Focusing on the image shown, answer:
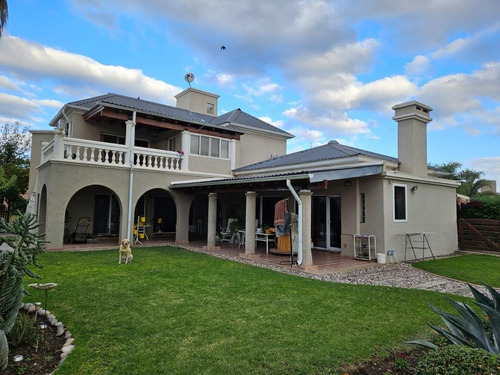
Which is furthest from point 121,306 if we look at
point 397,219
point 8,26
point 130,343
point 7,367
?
point 397,219

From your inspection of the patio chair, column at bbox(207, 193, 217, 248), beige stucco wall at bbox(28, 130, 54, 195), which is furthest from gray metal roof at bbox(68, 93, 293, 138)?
the patio chair

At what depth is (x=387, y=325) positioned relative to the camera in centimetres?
477

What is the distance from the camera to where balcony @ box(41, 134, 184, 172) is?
12336 millimetres

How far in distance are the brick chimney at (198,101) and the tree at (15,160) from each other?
13243mm

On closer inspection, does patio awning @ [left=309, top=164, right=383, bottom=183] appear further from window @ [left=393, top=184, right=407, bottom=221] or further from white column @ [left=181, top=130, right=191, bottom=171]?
white column @ [left=181, top=130, right=191, bottom=171]

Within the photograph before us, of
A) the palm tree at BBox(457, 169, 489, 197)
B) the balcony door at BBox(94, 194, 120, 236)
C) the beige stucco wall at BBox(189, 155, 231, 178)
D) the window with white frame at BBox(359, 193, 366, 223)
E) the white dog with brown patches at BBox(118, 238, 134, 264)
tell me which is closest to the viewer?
the white dog with brown patches at BBox(118, 238, 134, 264)

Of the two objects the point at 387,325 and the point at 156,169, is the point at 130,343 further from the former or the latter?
the point at 156,169

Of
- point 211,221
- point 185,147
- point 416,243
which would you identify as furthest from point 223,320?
point 185,147

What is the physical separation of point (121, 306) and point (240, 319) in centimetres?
223

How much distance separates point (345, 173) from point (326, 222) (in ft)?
12.3

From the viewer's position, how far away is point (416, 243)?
1241 centimetres

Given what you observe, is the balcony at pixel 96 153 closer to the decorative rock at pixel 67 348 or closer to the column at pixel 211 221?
the column at pixel 211 221

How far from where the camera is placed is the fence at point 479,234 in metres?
14.4

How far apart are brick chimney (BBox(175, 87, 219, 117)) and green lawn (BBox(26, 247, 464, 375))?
1741 cm
